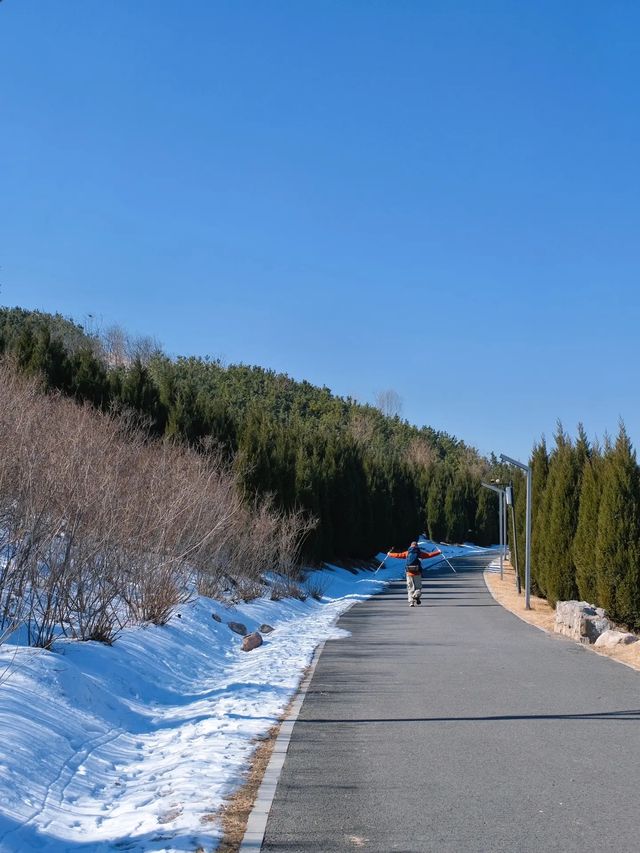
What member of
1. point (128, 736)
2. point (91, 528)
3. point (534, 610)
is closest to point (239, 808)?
point (128, 736)

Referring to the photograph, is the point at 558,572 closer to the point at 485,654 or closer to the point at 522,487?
the point at 485,654

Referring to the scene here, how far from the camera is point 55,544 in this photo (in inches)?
451

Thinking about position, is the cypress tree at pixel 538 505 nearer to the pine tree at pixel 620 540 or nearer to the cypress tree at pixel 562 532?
the cypress tree at pixel 562 532

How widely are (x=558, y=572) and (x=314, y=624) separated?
35.2 ft

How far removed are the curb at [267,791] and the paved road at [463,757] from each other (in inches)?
2.5

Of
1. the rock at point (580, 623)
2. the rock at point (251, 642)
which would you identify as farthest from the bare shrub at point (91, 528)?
the rock at point (580, 623)

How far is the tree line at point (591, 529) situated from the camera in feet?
70.2

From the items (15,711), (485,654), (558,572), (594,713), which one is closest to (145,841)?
(15,711)

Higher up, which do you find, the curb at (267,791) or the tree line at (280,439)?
the tree line at (280,439)

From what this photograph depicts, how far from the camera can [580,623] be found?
53.6ft

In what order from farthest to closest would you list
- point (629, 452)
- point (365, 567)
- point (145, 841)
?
1. point (365, 567)
2. point (629, 452)
3. point (145, 841)

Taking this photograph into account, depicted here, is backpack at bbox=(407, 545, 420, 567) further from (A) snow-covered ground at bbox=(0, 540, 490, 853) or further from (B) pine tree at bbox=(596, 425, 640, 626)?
(A) snow-covered ground at bbox=(0, 540, 490, 853)

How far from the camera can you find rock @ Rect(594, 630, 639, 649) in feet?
49.3

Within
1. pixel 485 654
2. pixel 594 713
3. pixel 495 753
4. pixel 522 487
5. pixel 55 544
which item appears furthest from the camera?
pixel 522 487
